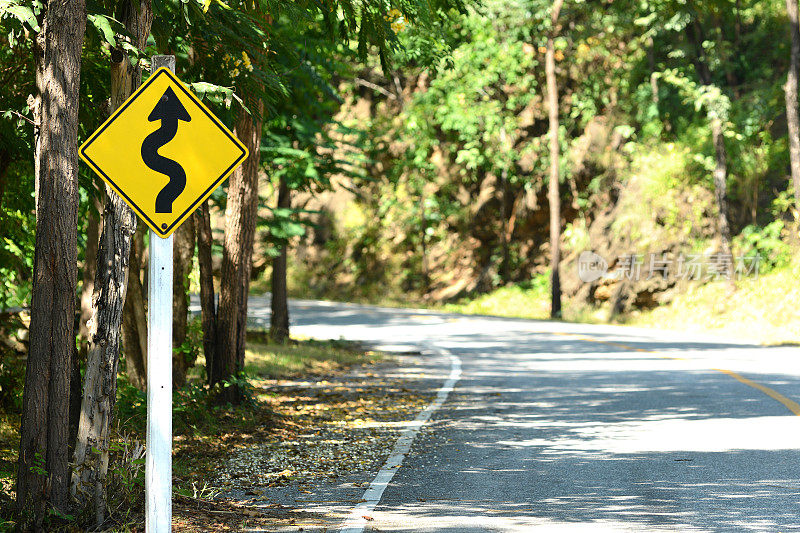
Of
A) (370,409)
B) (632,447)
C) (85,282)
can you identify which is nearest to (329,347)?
(370,409)

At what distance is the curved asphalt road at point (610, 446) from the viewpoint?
6.54 metres

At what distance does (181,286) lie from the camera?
11.3 meters

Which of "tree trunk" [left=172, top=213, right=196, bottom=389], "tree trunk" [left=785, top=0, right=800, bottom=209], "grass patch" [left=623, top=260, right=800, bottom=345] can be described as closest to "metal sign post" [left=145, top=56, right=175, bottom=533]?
Result: "tree trunk" [left=172, top=213, right=196, bottom=389]

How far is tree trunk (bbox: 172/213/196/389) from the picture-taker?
11281mm

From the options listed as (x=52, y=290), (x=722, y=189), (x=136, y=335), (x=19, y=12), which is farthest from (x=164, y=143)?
(x=722, y=189)

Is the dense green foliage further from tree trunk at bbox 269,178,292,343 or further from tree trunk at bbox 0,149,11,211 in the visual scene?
tree trunk at bbox 0,149,11,211

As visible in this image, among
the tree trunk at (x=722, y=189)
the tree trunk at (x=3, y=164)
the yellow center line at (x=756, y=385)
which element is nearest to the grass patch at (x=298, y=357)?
the yellow center line at (x=756, y=385)

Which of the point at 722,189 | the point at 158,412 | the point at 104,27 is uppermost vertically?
the point at 722,189

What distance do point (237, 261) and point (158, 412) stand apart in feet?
18.6

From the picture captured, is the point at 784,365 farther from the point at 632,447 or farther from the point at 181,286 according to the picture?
the point at 181,286

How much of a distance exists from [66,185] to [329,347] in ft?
42.6

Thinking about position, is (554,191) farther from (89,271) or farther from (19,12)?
(19,12)

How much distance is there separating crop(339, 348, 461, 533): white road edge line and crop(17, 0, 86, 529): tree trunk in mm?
1937

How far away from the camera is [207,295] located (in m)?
10.7
